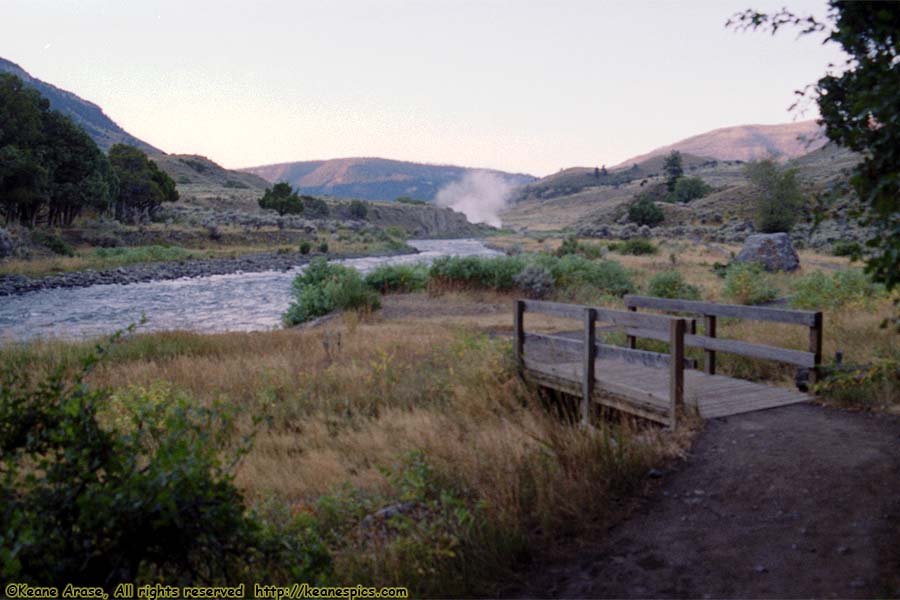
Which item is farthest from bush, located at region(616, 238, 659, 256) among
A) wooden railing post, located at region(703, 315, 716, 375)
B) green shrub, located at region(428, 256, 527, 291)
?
wooden railing post, located at region(703, 315, 716, 375)

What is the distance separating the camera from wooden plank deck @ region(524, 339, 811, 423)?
25.8 ft

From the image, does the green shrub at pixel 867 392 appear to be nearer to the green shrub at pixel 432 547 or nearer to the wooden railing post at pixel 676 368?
the wooden railing post at pixel 676 368

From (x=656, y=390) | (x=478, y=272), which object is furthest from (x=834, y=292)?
(x=478, y=272)

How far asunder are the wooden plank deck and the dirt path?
0.97m

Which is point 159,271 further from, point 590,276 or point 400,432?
point 400,432

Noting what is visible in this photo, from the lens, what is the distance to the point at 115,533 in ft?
11.0

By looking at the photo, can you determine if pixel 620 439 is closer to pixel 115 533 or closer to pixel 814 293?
pixel 115 533

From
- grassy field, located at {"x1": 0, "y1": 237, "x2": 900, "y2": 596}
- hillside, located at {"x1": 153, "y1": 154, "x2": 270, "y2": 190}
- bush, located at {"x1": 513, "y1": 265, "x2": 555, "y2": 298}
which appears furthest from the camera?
hillside, located at {"x1": 153, "y1": 154, "x2": 270, "y2": 190}

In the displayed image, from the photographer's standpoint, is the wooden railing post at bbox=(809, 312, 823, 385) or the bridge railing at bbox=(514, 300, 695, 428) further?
the wooden railing post at bbox=(809, 312, 823, 385)

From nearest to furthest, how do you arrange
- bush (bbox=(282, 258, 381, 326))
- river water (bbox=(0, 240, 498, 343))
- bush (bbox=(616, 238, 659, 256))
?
bush (bbox=(282, 258, 381, 326)), river water (bbox=(0, 240, 498, 343)), bush (bbox=(616, 238, 659, 256))

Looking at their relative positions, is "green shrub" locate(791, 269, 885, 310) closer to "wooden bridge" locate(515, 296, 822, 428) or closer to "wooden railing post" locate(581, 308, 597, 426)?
"wooden bridge" locate(515, 296, 822, 428)

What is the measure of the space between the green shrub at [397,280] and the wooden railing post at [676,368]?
65.2 feet

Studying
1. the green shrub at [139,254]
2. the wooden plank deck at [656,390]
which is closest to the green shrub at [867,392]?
the wooden plank deck at [656,390]

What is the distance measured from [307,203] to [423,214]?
1740 inches
